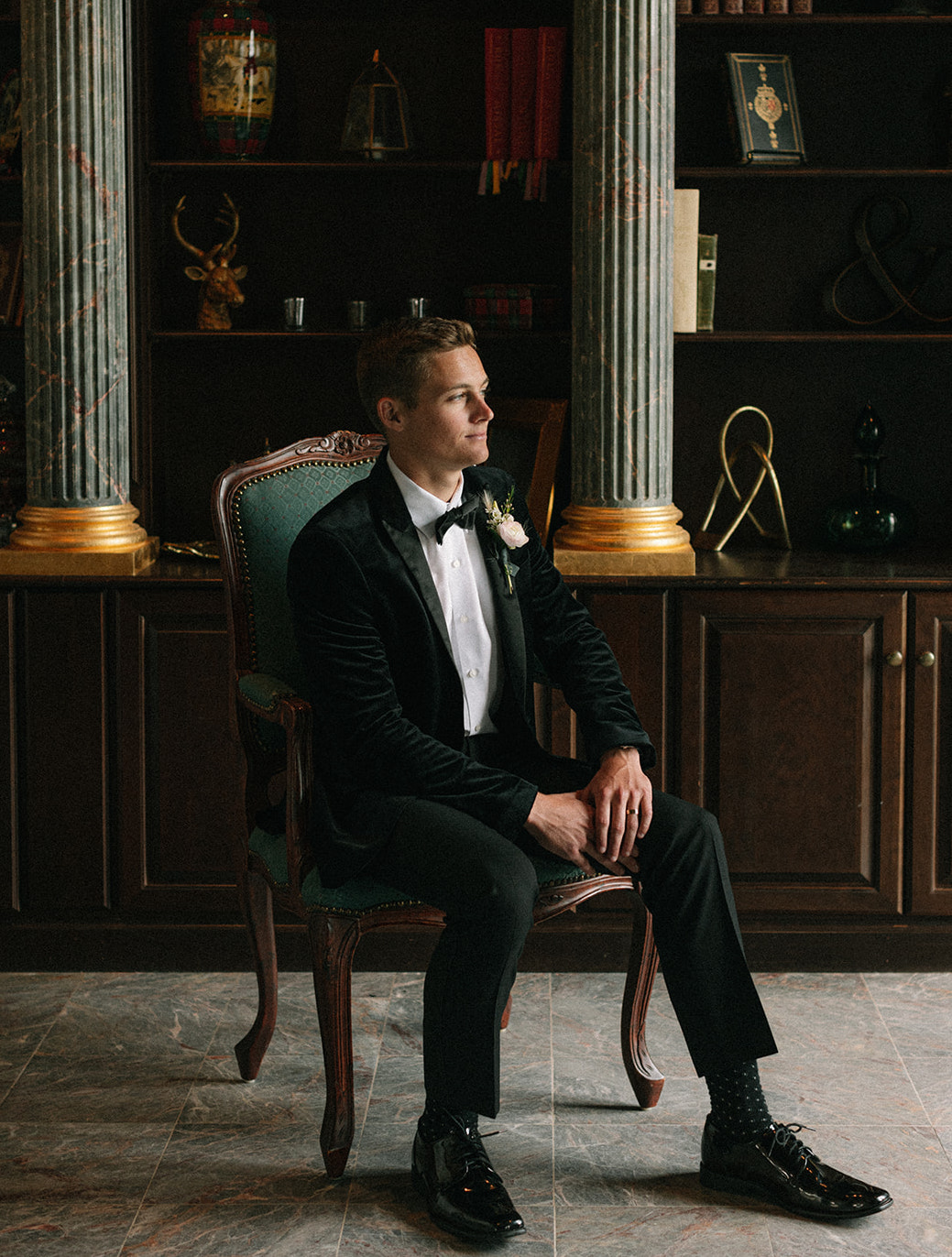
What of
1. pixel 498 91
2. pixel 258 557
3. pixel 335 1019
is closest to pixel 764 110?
pixel 498 91

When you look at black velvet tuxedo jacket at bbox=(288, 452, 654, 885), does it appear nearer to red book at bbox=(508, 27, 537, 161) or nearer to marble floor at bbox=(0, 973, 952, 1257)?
marble floor at bbox=(0, 973, 952, 1257)

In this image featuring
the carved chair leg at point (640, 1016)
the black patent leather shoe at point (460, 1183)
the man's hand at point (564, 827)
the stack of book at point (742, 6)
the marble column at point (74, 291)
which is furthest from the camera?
the stack of book at point (742, 6)

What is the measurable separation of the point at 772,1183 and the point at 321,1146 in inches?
28.4

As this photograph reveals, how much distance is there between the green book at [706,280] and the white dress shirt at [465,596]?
1281 mm

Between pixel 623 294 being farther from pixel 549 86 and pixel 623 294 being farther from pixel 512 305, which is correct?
pixel 549 86

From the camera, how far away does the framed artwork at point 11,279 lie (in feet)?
11.8

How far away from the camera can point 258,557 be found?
2.65 meters

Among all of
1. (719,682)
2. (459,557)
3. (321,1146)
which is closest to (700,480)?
(719,682)

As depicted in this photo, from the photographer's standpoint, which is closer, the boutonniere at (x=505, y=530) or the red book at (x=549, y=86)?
the boutonniere at (x=505, y=530)

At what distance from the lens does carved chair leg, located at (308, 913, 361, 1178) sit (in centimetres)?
233

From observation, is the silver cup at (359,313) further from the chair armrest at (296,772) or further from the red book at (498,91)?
the chair armrest at (296,772)

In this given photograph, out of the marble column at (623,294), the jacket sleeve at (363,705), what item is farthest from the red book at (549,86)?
the jacket sleeve at (363,705)

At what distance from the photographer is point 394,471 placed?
2.48 meters

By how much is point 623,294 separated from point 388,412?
3.18 ft
